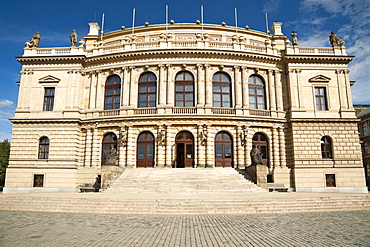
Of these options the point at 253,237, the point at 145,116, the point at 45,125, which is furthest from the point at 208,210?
the point at 45,125

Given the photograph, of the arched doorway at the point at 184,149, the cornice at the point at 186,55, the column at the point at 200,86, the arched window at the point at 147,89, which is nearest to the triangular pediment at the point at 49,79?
the cornice at the point at 186,55

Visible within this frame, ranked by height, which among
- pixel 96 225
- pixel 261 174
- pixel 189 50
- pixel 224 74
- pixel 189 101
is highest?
pixel 189 50

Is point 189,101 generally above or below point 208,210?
above

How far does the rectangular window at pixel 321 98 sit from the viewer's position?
1215 inches

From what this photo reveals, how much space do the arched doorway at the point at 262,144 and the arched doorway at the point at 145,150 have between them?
1138 cm

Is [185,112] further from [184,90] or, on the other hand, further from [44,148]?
[44,148]

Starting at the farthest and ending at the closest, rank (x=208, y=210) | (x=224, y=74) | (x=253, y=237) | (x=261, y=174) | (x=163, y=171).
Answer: (x=224, y=74) < (x=163, y=171) < (x=261, y=174) < (x=208, y=210) < (x=253, y=237)

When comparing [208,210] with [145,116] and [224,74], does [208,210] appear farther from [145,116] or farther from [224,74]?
[224,74]

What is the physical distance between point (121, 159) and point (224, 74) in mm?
15136

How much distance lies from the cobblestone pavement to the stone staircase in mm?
9174

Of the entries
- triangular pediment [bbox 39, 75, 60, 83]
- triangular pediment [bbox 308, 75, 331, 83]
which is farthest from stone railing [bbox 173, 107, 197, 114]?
triangular pediment [bbox 39, 75, 60, 83]

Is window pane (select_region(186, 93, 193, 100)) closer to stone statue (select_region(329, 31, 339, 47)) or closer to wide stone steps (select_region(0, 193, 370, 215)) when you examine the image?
wide stone steps (select_region(0, 193, 370, 215))

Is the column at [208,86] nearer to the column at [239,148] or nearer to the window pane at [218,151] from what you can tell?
the column at [239,148]

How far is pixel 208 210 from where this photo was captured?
548 inches
